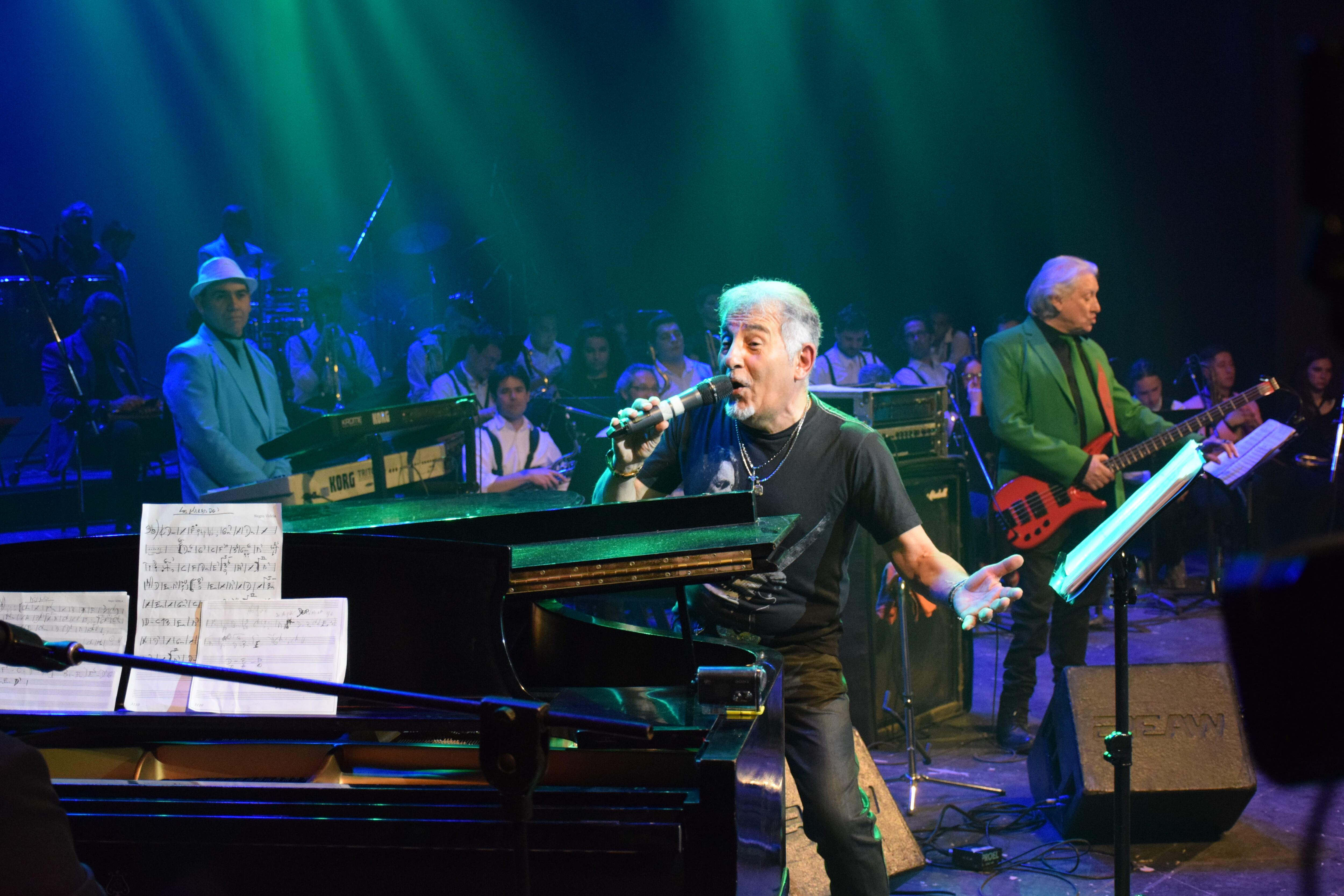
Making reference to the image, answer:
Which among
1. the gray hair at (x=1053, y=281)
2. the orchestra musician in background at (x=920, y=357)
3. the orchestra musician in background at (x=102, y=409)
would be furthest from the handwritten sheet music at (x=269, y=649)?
the orchestra musician in background at (x=920, y=357)

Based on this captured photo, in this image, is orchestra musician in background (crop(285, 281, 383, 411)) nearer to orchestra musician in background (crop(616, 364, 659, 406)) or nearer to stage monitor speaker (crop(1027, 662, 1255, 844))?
orchestra musician in background (crop(616, 364, 659, 406))

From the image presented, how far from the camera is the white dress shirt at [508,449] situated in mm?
6742

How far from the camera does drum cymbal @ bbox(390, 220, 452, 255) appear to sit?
11.3 metres

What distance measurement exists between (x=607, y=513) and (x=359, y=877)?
1.01 metres

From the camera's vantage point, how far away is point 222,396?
5.51 m

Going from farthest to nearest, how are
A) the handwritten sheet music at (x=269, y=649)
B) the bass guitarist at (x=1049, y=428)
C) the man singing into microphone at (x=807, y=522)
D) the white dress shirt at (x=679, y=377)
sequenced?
the white dress shirt at (x=679, y=377), the bass guitarist at (x=1049, y=428), the man singing into microphone at (x=807, y=522), the handwritten sheet music at (x=269, y=649)

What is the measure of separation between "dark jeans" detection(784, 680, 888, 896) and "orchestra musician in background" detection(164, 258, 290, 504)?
144 inches

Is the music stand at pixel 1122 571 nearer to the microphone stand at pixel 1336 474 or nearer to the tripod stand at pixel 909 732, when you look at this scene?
the tripod stand at pixel 909 732

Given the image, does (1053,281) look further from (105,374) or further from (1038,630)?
(105,374)

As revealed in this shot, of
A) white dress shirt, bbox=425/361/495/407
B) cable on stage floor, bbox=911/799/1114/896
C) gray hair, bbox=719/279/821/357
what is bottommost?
cable on stage floor, bbox=911/799/1114/896

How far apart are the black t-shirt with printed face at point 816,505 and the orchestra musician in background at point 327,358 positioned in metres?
5.98

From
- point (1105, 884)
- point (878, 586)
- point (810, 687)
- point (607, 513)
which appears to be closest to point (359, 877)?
point (607, 513)

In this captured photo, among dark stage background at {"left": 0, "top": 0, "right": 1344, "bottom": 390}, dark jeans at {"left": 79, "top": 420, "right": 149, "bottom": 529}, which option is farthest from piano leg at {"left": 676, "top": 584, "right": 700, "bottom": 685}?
dark stage background at {"left": 0, "top": 0, "right": 1344, "bottom": 390}

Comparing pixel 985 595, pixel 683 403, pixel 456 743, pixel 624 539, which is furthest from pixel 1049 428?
pixel 456 743
